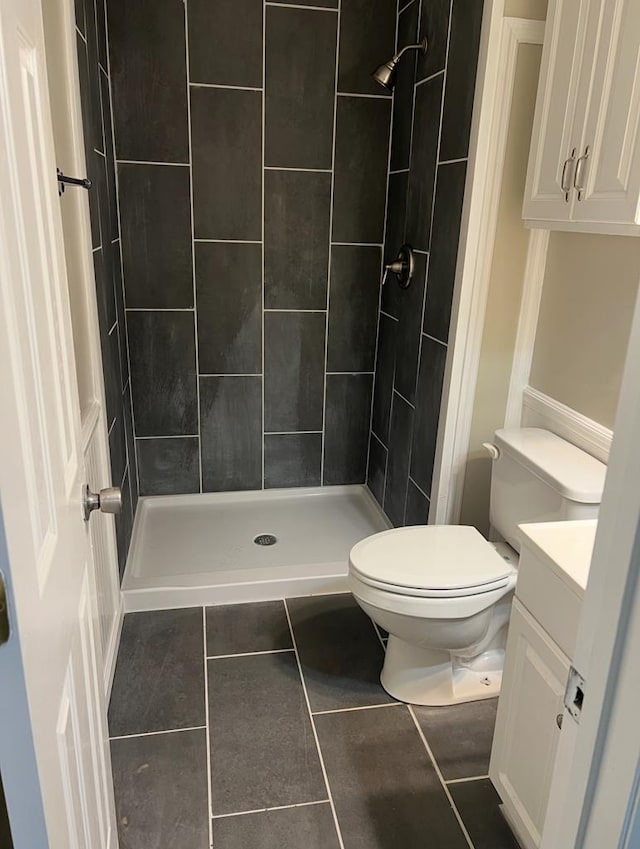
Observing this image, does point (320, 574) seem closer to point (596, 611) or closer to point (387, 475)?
point (387, 475)

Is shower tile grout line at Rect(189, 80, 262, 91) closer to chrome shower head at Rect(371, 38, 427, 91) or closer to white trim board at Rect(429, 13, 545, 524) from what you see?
chrome shower head at Rect(371, 38, 427, 91)

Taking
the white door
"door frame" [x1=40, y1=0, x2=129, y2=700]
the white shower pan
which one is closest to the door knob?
the white door

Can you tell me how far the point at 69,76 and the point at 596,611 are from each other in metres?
1.74

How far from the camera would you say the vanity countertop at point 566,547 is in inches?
49.7

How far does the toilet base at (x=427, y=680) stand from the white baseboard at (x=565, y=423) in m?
0.76

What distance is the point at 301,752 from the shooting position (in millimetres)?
1811

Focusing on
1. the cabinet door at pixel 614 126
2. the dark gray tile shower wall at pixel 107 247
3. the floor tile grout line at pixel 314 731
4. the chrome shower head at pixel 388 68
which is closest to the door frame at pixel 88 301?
the dark gray tile shower wall at pixel 107 247

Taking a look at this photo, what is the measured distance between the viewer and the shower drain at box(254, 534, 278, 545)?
283 cm

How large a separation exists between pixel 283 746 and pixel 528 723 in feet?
2.36

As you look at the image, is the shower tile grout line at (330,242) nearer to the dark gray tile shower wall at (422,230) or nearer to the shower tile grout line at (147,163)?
the dark gray tile shower wall at (422,230)

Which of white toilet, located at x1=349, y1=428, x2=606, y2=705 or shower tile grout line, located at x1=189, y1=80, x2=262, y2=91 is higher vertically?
shower tile grout line, located at x1=189, y1=80, x2=262, y2=91

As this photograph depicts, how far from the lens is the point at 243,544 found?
9.23ft

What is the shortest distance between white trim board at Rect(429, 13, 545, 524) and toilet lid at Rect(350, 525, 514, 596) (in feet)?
0.89

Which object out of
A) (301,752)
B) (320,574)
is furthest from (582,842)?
(320,574)
